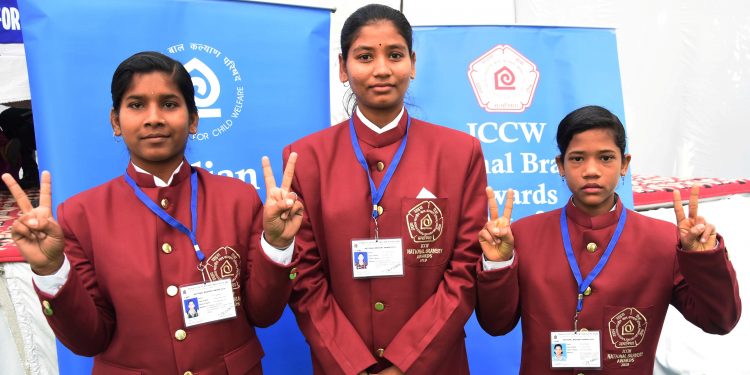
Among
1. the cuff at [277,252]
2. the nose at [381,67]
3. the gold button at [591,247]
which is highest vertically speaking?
the nose at [381,67]

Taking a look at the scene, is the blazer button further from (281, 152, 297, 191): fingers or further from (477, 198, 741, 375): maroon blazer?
(477, 198, 741, 375): maroon blazer

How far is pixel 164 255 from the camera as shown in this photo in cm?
173

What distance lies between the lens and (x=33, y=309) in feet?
8.76

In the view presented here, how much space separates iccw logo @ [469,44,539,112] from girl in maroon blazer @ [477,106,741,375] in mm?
968

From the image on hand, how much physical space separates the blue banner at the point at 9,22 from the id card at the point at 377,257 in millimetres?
3028

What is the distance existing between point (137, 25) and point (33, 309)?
50.6 inches

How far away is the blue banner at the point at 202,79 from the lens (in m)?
2.32

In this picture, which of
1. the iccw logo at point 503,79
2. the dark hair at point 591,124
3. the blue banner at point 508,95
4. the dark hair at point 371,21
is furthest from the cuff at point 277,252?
the iccw logo at point 503,79

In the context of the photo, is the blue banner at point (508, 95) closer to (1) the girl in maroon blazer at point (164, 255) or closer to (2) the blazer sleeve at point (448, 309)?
(2) the blazer sleeve at point (448, 309)

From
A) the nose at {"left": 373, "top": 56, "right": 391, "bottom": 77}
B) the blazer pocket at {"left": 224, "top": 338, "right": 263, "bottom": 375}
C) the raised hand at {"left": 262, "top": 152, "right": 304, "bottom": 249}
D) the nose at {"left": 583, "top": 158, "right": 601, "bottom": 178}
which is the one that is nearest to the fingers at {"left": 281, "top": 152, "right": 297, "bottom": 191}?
the raised hand at {"left": 262, "top": 152, "right": 304, "bottom": 249}

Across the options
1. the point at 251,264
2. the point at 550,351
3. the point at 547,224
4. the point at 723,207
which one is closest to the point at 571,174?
the point at 547,224

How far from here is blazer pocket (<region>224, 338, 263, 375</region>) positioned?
1.76 m

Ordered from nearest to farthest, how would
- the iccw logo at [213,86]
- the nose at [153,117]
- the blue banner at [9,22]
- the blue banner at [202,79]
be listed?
1. the nose at [153,117]
2. the blue banner at [202,79]
3. the iccw logo at [213,86]
4. the blue banner at [9,22]

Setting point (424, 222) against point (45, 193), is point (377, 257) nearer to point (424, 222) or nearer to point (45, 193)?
point (424, 222)
